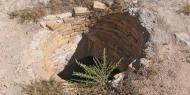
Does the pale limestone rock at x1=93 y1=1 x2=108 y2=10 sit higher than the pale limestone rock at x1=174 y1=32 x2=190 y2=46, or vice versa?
the pale limestone rock at x1=93 y1=1 x2=108 y2=10

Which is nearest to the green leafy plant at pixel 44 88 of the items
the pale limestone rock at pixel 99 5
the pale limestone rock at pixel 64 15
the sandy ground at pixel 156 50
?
the sandy ground at pixel 156 50

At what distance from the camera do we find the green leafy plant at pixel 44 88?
4836 millimetres

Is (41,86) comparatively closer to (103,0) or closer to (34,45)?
(34,45)

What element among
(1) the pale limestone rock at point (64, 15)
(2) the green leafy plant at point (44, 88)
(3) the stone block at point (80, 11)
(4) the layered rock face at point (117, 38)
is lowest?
(2) the green leafy plant at point (44, 88)

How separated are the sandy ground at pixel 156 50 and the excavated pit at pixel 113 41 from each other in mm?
334

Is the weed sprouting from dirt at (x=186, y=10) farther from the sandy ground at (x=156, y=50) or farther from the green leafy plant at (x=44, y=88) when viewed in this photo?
the green leafy plant at (x=44, y=88)

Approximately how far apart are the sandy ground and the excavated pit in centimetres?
33

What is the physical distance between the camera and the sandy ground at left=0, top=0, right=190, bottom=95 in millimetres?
4832

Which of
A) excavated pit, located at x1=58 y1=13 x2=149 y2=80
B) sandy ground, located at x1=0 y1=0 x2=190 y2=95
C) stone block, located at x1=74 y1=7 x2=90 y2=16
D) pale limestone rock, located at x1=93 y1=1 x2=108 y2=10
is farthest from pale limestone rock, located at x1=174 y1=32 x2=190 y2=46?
stone block, located at x1=74 y1=7 x2=90 y2=16

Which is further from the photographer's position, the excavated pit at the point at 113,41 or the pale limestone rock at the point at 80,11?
the pale limestone rock at the point at 80,11

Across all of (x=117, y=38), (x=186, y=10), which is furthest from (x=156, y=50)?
(x=117, y=38)

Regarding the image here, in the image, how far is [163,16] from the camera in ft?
19.4

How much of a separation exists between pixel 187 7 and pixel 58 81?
2635 millimetres

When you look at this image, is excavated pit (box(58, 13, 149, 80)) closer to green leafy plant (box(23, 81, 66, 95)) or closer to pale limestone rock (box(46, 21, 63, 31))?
pale limestone rock (box(46, 21, 63, 31))
